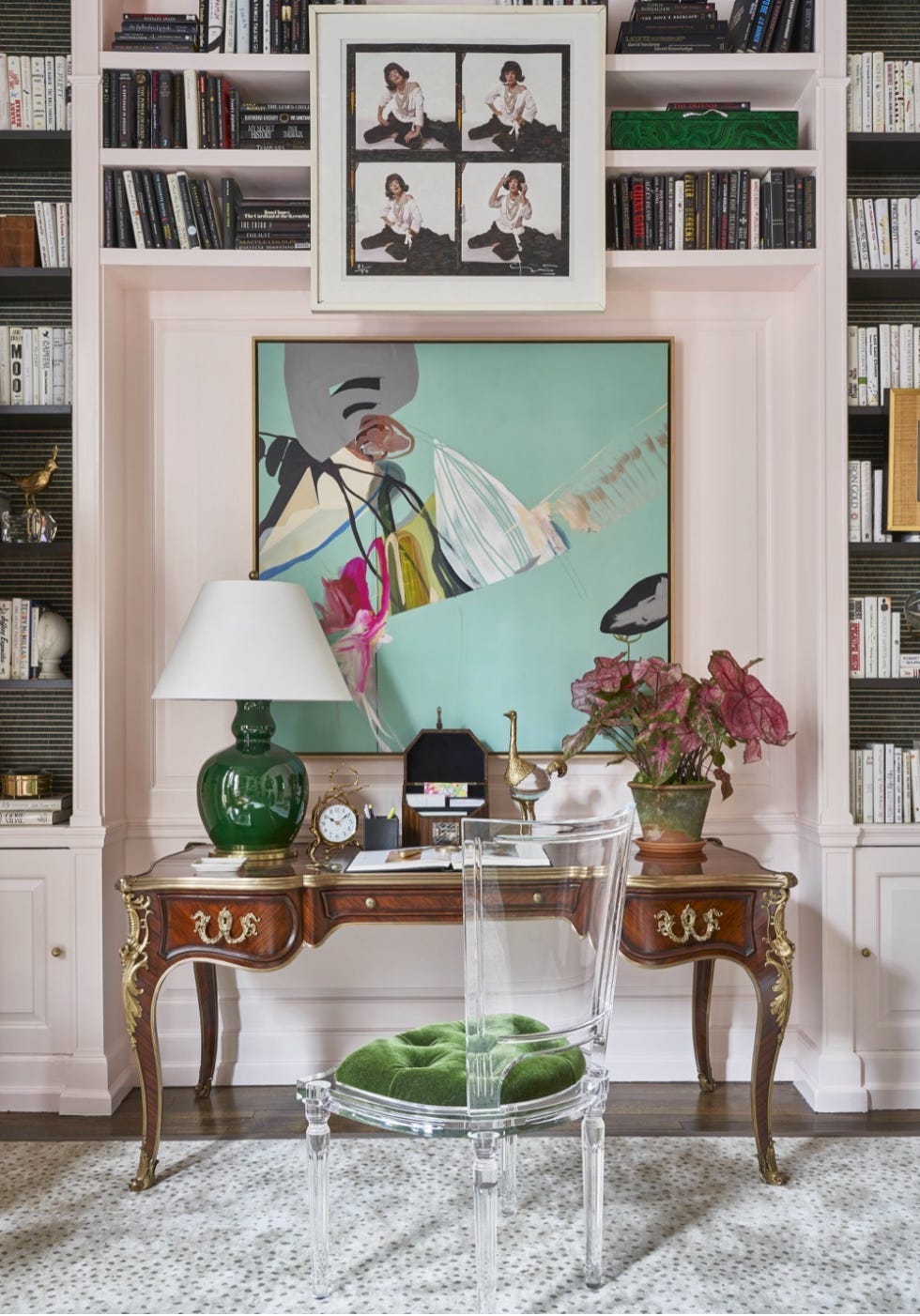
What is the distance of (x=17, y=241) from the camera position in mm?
3016

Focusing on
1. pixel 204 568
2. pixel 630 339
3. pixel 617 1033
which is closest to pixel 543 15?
pixel 630 339

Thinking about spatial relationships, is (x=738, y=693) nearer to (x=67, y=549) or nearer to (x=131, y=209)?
(x=67, y=549)

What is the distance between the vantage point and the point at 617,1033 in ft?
10.4

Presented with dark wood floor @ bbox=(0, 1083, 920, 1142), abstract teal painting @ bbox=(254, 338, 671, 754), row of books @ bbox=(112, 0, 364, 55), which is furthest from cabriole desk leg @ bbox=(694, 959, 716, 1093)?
row of books @ bbox=(112, 0, 364, 55)

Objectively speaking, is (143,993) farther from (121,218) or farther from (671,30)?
(671,30)

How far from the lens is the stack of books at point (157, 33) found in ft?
9.75

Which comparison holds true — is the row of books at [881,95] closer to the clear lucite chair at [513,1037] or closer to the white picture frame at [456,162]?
the white picture frame at [456,162]

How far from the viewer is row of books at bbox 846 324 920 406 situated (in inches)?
119

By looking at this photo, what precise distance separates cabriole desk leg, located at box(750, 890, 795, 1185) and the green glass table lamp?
3.75 ft

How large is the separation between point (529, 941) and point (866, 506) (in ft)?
5.83

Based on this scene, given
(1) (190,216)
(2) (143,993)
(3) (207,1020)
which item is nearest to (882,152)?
(1) (190,216)

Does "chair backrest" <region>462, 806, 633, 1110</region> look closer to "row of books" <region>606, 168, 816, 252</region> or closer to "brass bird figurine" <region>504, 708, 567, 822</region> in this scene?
"brass bird figurine" <region>504, 708, 567, 822</region>

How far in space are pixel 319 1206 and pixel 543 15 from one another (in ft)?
9.52

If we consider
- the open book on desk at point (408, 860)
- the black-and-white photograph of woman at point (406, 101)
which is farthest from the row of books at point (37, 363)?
the open book on desk at point (408, 860)
